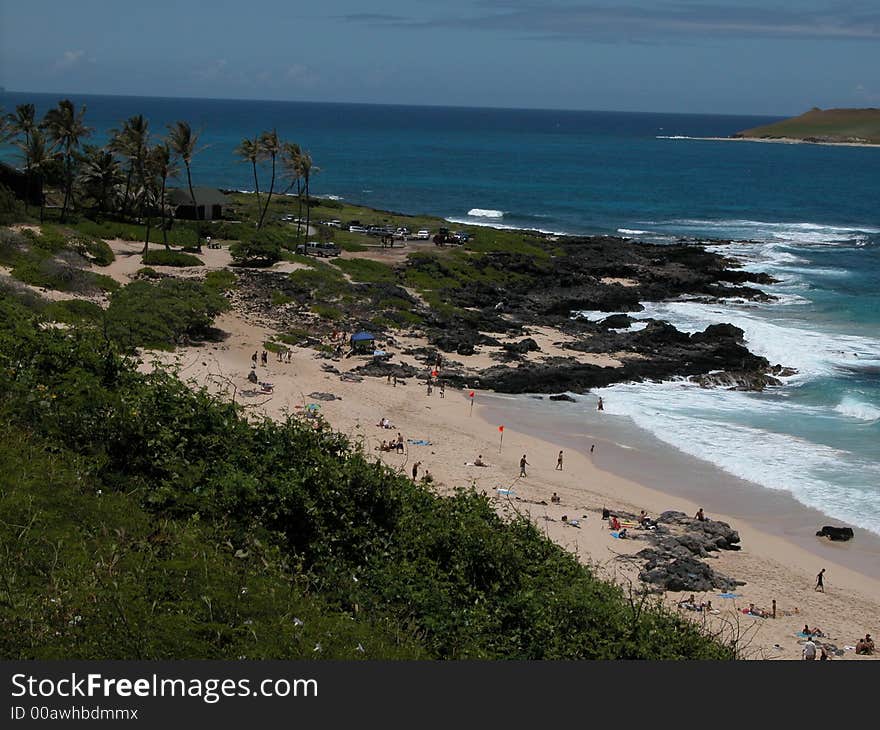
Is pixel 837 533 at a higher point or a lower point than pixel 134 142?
lower

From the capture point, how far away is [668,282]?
50.3m

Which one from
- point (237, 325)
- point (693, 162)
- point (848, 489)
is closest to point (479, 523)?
point (848, 489)

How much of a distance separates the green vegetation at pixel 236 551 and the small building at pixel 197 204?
3767 centimetres

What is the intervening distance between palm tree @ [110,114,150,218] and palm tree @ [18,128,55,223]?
3050 mm

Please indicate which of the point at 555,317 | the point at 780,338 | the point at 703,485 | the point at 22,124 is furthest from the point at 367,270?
the point at 703,485

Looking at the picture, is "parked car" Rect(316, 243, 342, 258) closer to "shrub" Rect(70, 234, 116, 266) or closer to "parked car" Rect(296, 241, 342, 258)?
"parked car" Rect(296, 241, 342, 258)

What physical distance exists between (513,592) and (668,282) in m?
40.2

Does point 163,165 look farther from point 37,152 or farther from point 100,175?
point 100,175

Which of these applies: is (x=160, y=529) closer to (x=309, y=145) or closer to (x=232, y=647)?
(x=232, y=647)

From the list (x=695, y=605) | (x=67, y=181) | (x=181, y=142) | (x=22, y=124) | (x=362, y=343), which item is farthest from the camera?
(x=67, y=181)

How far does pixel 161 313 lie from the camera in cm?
3055

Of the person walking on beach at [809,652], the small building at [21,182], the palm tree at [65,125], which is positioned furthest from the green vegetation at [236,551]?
the small building at [21,182]

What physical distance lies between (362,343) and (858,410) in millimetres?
17251

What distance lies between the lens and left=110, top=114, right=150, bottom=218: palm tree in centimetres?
4247
